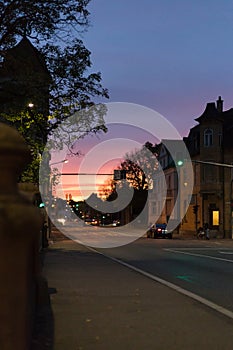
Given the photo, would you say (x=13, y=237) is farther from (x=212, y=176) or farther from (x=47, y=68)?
(x=212, y=176)

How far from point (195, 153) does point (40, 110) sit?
40.2m

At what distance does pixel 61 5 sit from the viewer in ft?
62.7

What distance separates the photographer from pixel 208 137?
54.2 metres

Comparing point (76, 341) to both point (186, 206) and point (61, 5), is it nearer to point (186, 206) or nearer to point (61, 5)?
point (61, 5)

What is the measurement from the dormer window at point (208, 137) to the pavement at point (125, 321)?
43.8m

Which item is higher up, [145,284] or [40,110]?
[40,110]

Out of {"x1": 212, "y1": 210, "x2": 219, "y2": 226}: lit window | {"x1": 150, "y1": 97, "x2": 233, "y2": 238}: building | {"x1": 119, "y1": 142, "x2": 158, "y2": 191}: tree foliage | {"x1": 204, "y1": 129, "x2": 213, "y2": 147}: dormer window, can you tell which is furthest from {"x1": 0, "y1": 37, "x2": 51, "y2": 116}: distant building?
{"x1": 119, "y1": 142, "x2": 158, "y2": 191}: tree foliage

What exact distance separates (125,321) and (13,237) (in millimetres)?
5690

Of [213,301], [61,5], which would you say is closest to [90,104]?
[61,5]

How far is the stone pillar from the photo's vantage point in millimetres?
2119

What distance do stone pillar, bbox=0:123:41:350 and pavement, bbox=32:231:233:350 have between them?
373cm

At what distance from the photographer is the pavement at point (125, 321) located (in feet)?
20.2

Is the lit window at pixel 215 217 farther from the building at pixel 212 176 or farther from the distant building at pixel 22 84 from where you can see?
the distant building at pixel 22 84

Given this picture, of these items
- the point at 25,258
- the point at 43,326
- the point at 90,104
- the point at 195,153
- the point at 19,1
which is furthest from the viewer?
A: the point at 195,153
